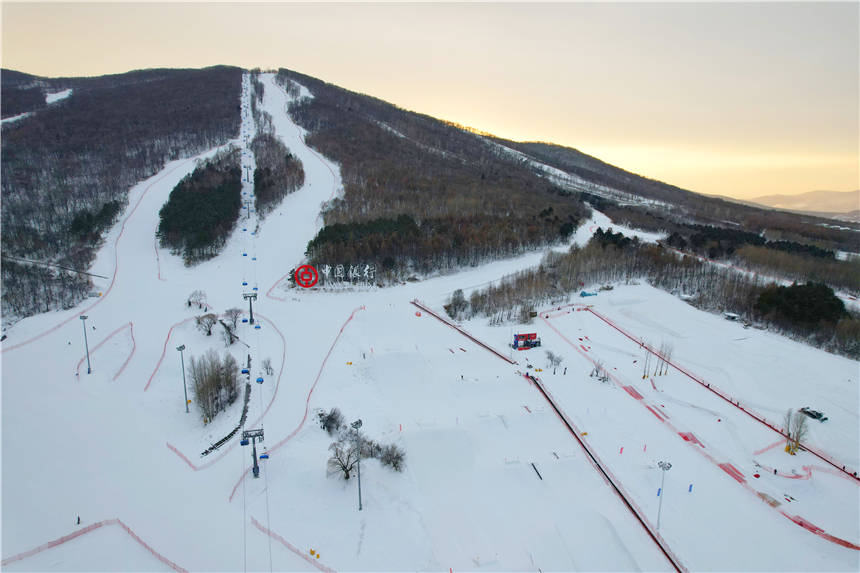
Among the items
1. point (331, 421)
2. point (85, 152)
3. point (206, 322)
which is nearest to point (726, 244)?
point (331, 421)

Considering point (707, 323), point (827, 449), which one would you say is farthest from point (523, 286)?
point (827, 449)

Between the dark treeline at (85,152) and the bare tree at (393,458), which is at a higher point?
the dark treeline at (85,152)

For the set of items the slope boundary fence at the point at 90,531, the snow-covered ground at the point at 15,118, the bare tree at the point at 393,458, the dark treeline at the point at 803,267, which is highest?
the snow-covered ground at the point at 15,118

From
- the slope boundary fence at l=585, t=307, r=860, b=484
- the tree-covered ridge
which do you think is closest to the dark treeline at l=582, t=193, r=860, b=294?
the slope boundary fence at l=585, t=307, r=860, b=484

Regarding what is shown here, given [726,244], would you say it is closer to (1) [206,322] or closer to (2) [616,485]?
(2) [616,485]

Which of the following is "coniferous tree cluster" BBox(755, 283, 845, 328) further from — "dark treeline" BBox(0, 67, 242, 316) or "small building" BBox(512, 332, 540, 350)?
"dark treeline" BBox(0, 67, 242, 316)

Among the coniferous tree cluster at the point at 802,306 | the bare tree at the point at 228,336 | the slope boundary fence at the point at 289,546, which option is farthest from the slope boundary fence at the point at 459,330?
the coniferous tree cluster at the point at 802,306

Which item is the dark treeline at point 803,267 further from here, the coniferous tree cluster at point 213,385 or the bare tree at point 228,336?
the bare tree at point 228,336
